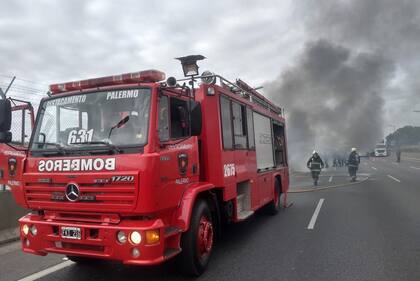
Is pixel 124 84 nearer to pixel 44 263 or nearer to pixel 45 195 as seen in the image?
pixel 45 195

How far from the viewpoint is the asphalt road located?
498 cm

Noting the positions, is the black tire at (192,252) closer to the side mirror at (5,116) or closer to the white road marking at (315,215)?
the side mirror at (5,116)

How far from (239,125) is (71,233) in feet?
11.2

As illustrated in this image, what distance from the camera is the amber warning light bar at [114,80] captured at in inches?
187

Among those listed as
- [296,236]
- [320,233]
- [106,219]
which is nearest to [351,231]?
[320,233]

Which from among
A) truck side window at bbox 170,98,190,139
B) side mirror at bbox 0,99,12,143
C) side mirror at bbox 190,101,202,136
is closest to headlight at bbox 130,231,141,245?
truck side window at bbox 170,98,190,139

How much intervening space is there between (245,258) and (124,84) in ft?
9.61

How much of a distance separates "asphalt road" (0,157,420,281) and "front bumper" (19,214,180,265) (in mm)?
655

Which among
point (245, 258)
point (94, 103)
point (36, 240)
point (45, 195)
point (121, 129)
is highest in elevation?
point (94, 103)

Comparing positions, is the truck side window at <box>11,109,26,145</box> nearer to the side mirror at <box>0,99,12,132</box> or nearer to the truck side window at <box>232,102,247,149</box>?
the side mirror at <box>0,99,12,132</box>

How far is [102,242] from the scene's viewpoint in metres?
4.25

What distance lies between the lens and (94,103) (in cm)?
475

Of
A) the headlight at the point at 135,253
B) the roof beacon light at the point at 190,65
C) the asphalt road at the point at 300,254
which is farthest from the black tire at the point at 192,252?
the roof beacon light at the point at 190,65

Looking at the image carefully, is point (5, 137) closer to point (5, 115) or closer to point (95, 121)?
point (5, 115)
